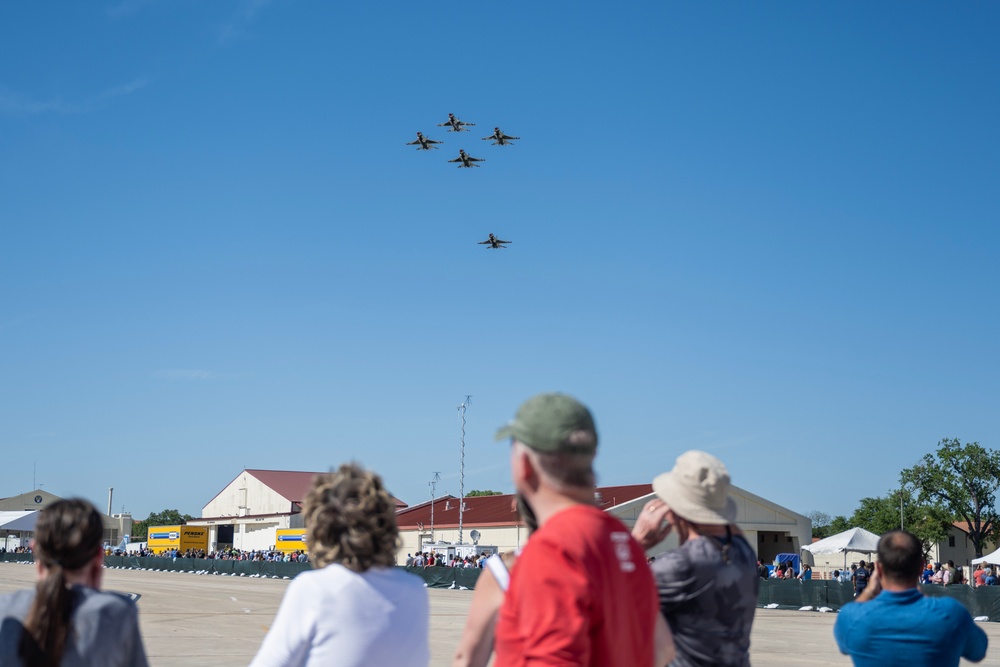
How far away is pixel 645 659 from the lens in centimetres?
264

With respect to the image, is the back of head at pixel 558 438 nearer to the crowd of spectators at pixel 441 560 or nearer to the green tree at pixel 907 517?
the crowd of spectators at pixel 441 560

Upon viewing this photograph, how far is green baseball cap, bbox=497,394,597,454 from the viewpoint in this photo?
8.52 ft

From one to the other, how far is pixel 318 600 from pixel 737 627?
5.50 feet

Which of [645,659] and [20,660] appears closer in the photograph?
[645,659]

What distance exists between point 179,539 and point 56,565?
7361 cm

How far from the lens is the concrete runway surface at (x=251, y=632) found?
615 inches

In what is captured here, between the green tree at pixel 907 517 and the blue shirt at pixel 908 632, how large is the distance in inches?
3528

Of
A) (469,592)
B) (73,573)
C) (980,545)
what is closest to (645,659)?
(73,573)

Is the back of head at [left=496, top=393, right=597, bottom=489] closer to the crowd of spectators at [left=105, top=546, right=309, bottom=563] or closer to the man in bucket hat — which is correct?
the man in bucket hat

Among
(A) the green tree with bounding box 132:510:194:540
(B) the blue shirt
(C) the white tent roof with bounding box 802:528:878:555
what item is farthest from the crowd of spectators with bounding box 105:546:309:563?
(A) the green tree with bounding box 132:510:194:540

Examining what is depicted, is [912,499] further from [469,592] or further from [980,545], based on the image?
[469,592]

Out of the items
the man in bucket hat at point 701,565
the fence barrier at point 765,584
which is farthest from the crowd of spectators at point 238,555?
the man in bucket hat at point 701,565

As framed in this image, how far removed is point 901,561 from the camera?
4.26 meters

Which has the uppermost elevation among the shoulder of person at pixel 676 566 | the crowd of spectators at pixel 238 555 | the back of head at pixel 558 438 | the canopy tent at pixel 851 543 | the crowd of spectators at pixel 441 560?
the back of head at pixel 558 438
